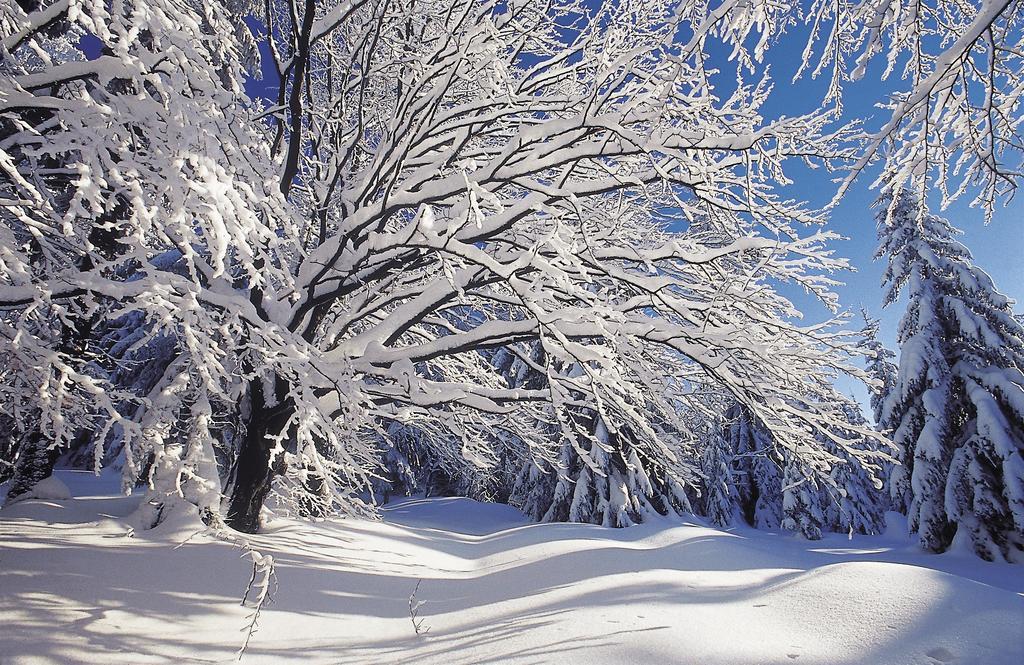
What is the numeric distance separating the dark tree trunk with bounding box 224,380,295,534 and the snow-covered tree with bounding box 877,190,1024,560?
49.5ft

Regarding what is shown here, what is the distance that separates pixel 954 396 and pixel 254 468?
1656 centimetres

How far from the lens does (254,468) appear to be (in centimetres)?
612

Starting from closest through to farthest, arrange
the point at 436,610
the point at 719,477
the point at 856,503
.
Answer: the point at 436,610
the point at 719,477
the point at 856,503

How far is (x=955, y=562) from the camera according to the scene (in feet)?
40.7

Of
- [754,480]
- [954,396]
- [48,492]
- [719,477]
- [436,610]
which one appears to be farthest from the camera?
[754,480]

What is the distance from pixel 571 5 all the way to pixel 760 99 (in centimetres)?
322

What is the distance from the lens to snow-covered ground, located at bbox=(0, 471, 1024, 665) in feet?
9.87

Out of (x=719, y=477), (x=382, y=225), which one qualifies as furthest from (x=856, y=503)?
(x=382, y=225)

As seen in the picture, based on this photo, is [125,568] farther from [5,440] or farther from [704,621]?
[5,440]

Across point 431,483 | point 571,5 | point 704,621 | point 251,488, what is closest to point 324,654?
point 704,621

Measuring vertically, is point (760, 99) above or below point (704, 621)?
above

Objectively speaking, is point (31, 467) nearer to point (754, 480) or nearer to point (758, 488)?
point (754, 480)

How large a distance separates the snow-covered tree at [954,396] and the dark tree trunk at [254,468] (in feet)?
49.5

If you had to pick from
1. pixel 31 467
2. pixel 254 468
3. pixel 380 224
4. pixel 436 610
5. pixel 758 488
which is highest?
pixel 380 224
